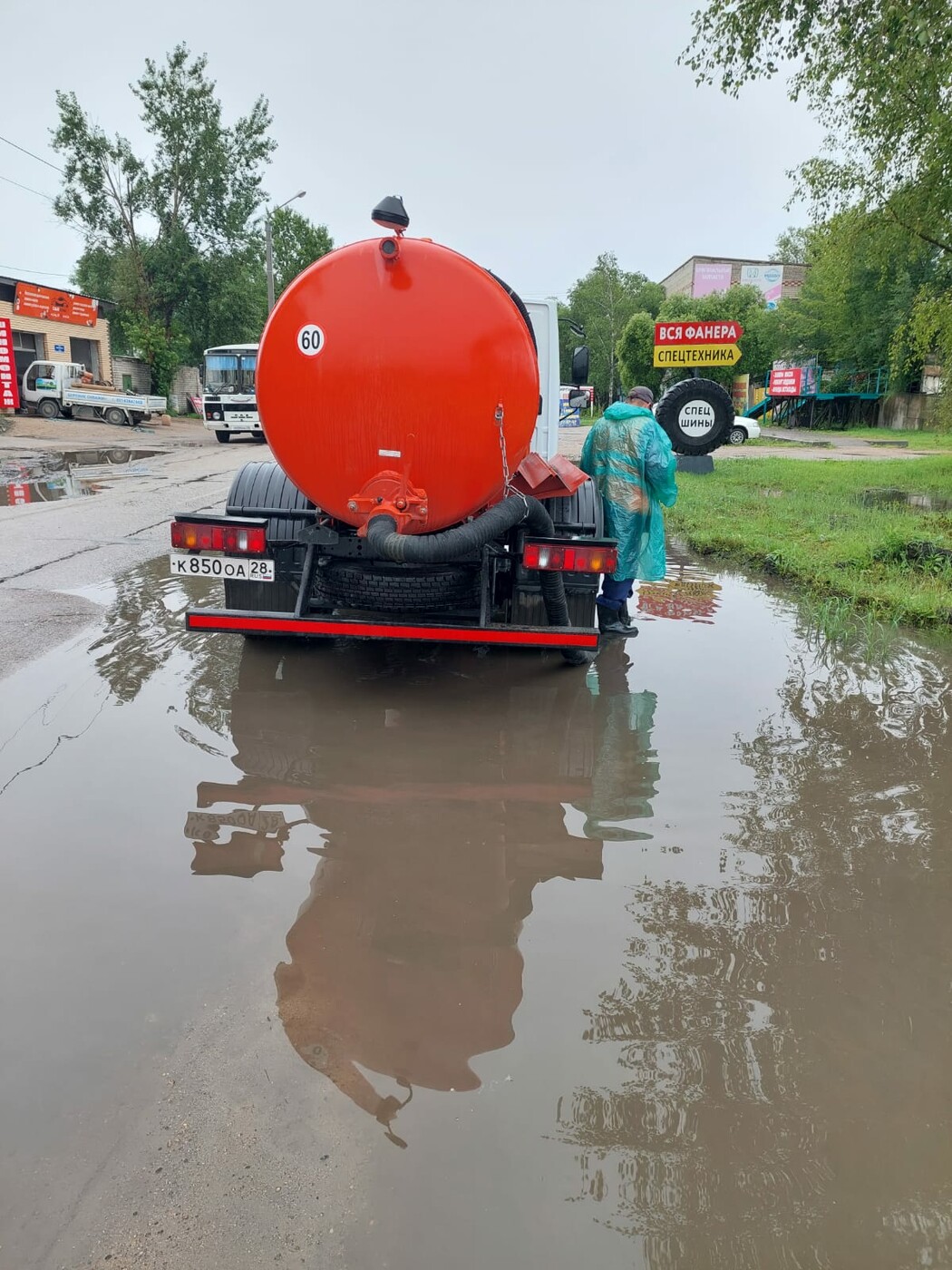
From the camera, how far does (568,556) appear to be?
488 centimetres

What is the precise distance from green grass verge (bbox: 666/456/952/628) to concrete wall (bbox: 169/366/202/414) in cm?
3510

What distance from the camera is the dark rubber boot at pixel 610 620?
658 centimetres

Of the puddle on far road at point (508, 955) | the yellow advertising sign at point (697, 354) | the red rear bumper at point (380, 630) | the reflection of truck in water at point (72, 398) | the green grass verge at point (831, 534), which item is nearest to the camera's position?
the puddle on far road at point (508, 955)

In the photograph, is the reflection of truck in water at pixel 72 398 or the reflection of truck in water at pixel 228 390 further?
the reflection of truck in water at pixel 72 398

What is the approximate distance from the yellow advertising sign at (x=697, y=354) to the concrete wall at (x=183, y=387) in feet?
98.1

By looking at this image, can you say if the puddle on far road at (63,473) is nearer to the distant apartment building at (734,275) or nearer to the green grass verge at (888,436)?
the green grass verge at (888,436)

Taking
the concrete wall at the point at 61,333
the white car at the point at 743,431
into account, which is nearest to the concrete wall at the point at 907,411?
the white car at the point at 743,431

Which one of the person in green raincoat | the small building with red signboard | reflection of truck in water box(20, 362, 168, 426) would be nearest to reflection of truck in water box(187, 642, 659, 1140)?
the person in green raincoat

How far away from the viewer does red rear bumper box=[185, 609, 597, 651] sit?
4605 mm

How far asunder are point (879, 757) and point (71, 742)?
401 cm

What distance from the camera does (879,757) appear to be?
14.5 feet

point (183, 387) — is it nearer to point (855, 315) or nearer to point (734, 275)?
point (855, 315)

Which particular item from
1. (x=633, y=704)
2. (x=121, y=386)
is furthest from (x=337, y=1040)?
(x=121, y=386)

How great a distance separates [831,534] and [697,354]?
1347 cm
